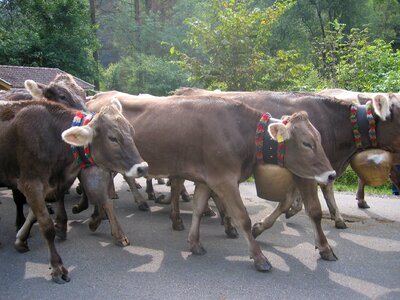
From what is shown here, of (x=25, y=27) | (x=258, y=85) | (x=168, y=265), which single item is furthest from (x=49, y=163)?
(x=25, y=27)

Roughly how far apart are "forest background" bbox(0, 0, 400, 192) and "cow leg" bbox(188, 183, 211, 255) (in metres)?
6.97

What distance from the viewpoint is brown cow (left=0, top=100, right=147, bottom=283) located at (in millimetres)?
4516

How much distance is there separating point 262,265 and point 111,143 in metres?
2.05

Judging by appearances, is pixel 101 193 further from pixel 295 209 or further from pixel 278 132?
pixel 295 209

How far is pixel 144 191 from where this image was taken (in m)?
9.03

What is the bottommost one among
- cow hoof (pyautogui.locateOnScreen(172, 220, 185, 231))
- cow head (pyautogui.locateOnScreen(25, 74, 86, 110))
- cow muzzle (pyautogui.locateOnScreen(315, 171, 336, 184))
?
cow hoof (pyautogui.locateOnScreen(172, 220, 185, 231))

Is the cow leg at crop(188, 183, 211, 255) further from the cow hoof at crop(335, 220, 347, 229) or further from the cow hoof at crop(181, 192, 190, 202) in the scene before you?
the cow hoof at crop(181, 192, 190, 202)

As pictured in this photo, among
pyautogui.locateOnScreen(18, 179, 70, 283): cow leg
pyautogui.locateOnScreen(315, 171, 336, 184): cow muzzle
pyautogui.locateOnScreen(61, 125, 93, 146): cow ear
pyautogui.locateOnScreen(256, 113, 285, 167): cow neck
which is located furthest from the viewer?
pyautogui.locateOnScreen(256, 113, 285, 167): cow neck

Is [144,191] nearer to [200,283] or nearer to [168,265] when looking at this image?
[168,265]

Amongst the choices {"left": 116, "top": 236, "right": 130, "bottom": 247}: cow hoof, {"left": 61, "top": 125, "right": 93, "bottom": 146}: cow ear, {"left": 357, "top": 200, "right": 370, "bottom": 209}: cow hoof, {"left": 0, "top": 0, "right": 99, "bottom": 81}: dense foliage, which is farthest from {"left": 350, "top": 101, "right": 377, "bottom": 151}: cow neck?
{"left": 0, "top": 0, "right": 99, "bottom": 81}: dense foliage

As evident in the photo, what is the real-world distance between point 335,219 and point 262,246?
4.78ft

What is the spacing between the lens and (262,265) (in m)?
4.65

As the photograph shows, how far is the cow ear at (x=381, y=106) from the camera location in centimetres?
534

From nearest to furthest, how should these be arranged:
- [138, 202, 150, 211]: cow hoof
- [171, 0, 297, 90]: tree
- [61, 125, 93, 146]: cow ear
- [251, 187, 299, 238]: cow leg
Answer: [61, 125, 93, 146]: cow ear
[251, 187, 299, 238]: cow leg
[138, 202, 150, 211]: cow hoof
[171, 0, 297, 90]: tree
